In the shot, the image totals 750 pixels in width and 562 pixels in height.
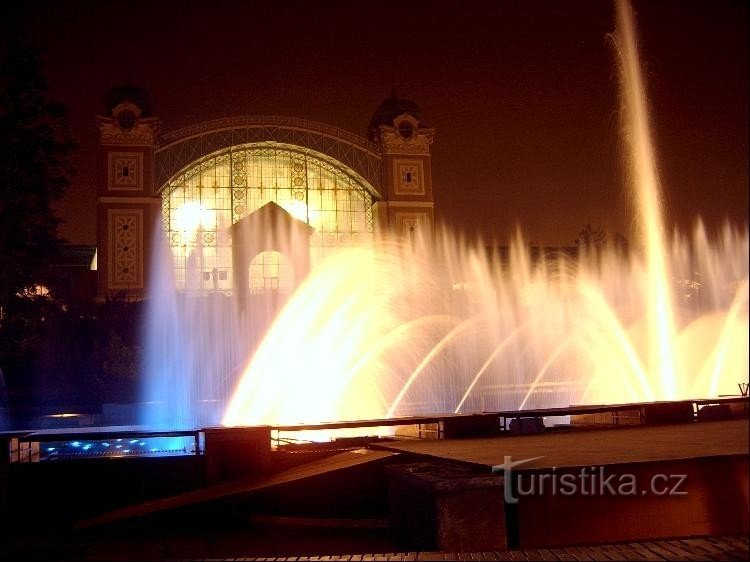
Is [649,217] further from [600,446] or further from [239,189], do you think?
[239,189]

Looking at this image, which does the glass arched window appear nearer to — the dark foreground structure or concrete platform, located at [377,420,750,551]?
the dark foreground structure

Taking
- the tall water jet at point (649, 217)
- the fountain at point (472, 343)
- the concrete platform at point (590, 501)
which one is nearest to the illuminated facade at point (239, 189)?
the fountain at point (472, 343)

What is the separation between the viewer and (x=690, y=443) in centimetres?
657

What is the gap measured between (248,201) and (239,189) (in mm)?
762

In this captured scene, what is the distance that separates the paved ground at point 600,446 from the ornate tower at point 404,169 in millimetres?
35432

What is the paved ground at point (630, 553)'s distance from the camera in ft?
14.0

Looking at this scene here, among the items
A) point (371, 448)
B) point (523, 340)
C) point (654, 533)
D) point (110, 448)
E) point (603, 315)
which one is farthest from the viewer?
point (523, 340)

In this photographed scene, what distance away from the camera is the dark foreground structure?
16.8ft

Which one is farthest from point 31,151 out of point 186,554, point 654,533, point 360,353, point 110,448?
point 654,533

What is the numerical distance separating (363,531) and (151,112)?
1578 inches

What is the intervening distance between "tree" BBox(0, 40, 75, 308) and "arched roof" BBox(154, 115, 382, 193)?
16828 millimetres

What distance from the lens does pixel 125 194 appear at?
135ft

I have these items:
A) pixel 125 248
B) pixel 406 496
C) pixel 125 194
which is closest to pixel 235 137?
pixel 125 194

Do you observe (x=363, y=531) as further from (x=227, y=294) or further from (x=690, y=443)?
(x=227, y=294)
